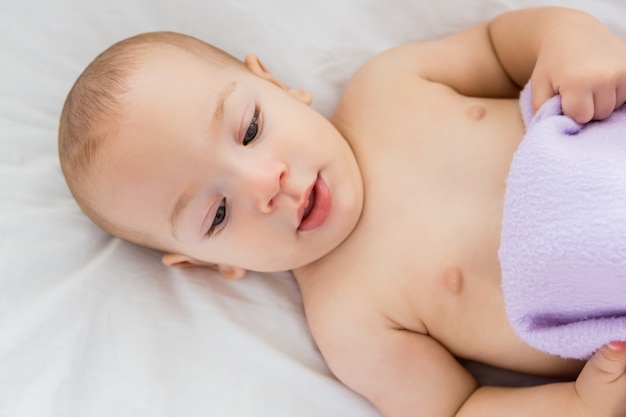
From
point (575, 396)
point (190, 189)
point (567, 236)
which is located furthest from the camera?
point (190, 189)

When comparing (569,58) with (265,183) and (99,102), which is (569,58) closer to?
(265,183)

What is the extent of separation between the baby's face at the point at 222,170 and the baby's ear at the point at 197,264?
2.4 inches

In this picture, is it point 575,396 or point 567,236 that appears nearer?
point 567,236

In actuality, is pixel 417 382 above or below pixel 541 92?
below

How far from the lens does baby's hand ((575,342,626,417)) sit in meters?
0.97

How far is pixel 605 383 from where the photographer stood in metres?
1.00

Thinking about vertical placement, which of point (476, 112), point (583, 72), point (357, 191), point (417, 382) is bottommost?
point (417, 382)

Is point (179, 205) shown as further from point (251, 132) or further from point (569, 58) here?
point (569, 58)

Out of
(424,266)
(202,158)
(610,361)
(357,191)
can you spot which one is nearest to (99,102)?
(202,158)

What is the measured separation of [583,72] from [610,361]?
447 millimetres

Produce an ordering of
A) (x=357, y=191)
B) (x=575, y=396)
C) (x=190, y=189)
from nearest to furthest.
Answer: (x=575, y=396) → (x=190, y=189) → (x=357, y=191)

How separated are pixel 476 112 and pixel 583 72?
257 millimetres

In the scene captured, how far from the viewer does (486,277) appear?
3.85 ft

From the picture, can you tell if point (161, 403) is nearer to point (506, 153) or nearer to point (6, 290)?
point (6, 290)
